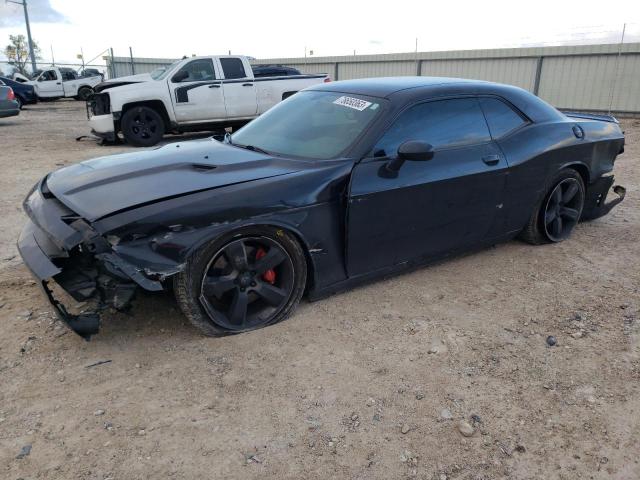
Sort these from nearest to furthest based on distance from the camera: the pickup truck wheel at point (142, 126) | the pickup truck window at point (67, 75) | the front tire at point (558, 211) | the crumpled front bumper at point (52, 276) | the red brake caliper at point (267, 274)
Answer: the crumpled front bumper at point (52, 276), the red brake caliper at point (267, 274), the front tire at point (558, 211), the pickup truck wheel at point (142, 126), the pickup truck window at point (67, 75)

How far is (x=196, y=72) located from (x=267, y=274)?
862cm

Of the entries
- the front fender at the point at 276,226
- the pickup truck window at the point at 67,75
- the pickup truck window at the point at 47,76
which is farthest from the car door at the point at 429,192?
the pickup truck window at the point at 67,75

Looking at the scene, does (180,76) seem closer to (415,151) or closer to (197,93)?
(197,93)

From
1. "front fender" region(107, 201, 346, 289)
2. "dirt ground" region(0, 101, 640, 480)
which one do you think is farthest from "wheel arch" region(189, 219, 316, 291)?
"dirt ground" region(0, 101, 640, 480)

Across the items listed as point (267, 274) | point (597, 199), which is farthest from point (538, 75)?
point (267, 274)

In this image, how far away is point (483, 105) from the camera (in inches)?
161

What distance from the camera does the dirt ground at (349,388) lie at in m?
2.22

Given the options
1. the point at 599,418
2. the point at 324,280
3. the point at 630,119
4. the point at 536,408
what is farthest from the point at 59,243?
the point at 630,119

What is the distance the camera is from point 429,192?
11.8 ft

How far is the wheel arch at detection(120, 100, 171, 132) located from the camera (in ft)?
33.6

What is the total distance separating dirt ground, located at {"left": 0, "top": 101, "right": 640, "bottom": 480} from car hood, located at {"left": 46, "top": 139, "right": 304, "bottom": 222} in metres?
0.84

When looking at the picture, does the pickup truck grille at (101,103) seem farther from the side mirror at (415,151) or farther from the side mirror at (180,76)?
the side mirror at (415,151)

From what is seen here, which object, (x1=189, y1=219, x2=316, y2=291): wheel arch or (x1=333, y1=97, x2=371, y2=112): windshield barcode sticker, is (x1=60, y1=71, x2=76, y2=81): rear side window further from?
(x1=189, y1=219, x2=316, y2=291): wheel arch

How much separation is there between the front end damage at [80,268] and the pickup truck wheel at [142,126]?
7767 mm
